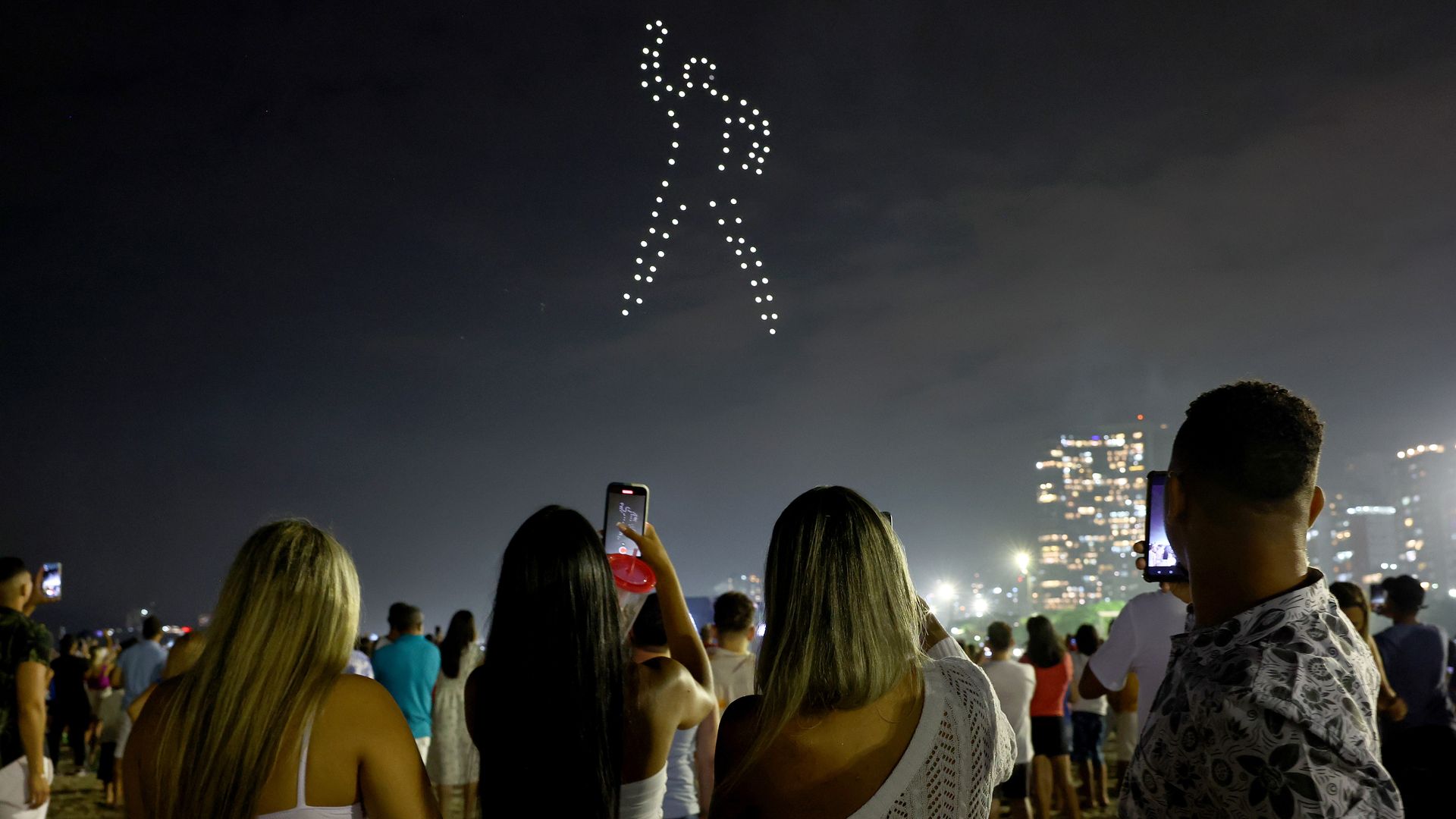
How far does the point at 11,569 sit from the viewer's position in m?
5.52

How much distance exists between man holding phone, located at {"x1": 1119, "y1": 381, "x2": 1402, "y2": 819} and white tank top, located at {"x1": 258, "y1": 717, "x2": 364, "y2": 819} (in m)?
2.05

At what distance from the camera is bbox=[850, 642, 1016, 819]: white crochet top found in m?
2.49

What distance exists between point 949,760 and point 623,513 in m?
1.84

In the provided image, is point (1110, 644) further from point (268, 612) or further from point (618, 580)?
point (268, 612)

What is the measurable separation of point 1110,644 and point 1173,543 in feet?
12.0

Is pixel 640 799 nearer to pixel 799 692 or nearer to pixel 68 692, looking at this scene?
pixel 799 692

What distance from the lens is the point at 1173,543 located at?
2.21m

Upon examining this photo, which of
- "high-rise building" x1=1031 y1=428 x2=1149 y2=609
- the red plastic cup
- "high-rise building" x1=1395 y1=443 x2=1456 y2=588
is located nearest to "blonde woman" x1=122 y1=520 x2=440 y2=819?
the red plastic cup

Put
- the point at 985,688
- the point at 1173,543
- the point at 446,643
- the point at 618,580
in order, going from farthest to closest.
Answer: the point at 446,643, the point at 618,580, the point at 985,688, the point at 1173,543

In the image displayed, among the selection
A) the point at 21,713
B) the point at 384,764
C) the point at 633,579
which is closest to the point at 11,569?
the point at 21,713

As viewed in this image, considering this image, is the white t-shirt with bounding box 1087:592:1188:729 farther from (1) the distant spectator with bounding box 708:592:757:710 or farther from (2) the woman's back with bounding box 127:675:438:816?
(2) the woman's back with bounding box 127:675:438:816

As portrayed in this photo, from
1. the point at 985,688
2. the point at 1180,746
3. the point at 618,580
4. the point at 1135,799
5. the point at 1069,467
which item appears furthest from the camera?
the point at 1069,467

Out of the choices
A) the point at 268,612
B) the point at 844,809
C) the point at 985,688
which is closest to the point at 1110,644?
the point at 985,688

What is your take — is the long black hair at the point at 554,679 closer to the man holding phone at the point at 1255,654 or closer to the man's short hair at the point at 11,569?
the man holding phone at the point at 1255,654
